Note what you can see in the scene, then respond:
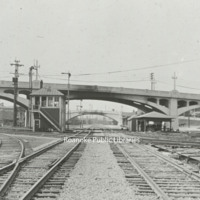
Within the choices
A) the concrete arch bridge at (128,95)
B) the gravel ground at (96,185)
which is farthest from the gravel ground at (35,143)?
the concrete arch bridge at (128,95)

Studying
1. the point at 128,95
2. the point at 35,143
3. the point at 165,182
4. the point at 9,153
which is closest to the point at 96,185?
the point at 165,182

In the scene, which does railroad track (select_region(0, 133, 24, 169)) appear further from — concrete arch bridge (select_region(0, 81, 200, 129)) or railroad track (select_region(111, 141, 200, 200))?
concrete arch bridge (select_region(0, 81, 200, 129))

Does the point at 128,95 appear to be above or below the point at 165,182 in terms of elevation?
above

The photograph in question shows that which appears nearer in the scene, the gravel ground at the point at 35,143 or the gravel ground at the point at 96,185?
the gravel ground at the point at 96,185

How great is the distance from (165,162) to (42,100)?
3126 cm

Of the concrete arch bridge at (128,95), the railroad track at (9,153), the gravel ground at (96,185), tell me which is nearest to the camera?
the gravel ground at (96,185)

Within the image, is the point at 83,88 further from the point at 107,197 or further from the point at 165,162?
the point at 107,197

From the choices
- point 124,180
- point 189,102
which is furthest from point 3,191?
point 189,102

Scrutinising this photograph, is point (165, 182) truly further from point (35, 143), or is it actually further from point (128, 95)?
point (128, 95)

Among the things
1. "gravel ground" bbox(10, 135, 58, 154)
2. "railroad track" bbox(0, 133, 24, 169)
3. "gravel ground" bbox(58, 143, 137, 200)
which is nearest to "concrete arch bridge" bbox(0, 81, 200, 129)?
"gravel ground" bbox(10, 135, 58, 154)

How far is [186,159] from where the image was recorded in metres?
13.1

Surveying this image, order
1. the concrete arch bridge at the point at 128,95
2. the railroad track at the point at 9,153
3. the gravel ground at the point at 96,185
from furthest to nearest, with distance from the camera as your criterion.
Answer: the concrete arch bridge at the point at 128,95 → the railroad track at the point at 9,153 → the gravel ground at the point at 96,185

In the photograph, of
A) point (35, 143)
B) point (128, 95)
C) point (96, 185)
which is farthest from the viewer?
point (128, 95)

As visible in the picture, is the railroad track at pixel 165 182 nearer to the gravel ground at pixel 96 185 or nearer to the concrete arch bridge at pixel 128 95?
the gravel ground at pixel 96 185
